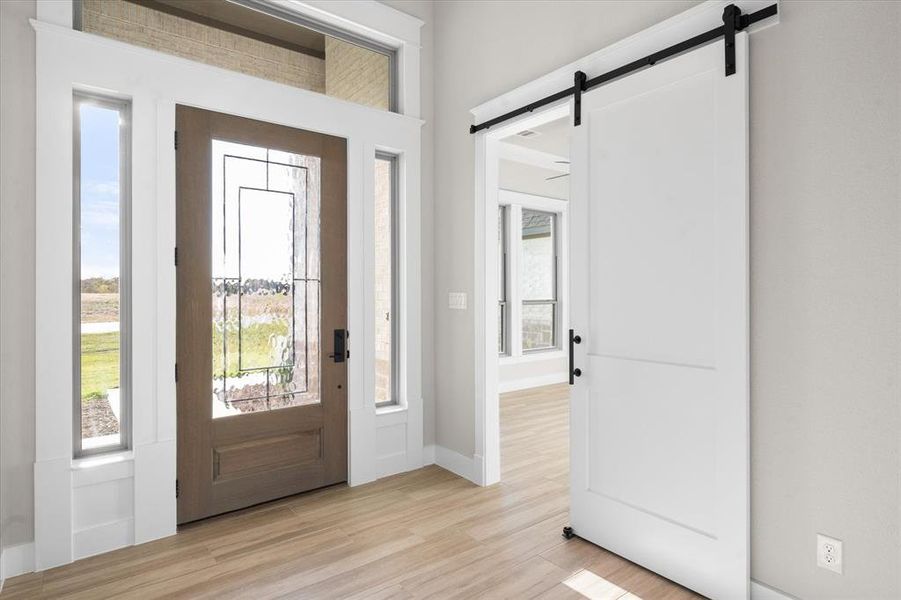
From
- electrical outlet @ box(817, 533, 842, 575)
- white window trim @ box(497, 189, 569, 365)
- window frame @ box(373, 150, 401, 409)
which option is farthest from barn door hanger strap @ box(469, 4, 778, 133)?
white window trim @ box(497, 189, 569, 365)

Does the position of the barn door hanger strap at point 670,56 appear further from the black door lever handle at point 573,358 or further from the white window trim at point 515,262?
the white window trim at point 515,262

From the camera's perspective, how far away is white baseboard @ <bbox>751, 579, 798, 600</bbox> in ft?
6.67

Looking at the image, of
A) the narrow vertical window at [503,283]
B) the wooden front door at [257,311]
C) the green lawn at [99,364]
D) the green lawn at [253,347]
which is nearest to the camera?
the green lawn at [99,364]

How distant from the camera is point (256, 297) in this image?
3166mm

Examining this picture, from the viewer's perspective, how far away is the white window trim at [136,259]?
2.47m

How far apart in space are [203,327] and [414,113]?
2.16 m

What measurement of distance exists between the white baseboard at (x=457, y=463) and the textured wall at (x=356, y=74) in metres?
2.65

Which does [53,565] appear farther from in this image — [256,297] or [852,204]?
[852,204]

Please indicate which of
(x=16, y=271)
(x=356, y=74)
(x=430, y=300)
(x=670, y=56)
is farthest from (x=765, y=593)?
(x=356, y=74)

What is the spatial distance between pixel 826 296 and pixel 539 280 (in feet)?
19.0

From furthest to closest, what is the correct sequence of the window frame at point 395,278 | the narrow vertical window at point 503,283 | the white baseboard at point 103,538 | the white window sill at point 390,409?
the narrow vertical window at point 503,283
the window frame at point 395,278
the white window sill at point 390,409
the white baseboard at point 103,538

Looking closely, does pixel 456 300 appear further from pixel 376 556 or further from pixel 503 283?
pixel 503 283

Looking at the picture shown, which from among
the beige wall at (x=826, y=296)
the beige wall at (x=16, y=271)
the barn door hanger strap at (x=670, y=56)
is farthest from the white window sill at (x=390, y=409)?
the beige wall at (x=826, y=296)

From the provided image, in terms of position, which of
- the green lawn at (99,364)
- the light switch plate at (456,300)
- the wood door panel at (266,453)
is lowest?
the wood door panel at (266,453)
